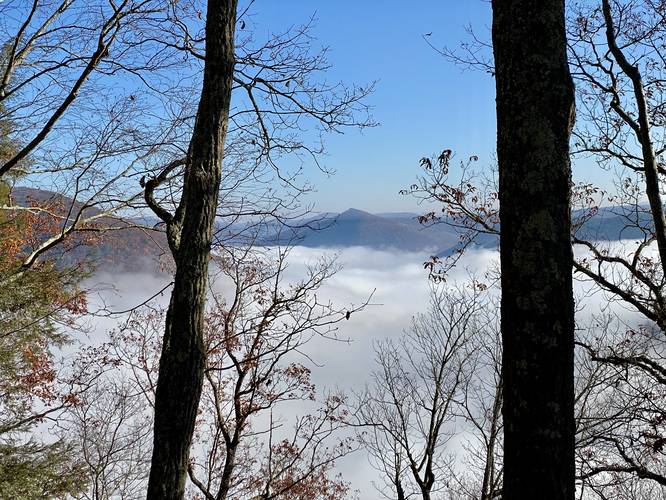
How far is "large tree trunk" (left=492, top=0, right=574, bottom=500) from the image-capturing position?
1640mm

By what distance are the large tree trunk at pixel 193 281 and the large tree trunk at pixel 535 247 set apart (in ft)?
6.56

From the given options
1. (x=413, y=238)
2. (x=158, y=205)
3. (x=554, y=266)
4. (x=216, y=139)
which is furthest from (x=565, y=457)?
(x=413, y=238)

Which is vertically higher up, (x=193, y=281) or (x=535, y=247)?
(x=193, y=281)

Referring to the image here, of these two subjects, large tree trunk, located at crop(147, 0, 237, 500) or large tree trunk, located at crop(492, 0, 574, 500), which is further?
large tree trunk, located at crop(147, 0, 237, 500)

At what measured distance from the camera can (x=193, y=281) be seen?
318 cm

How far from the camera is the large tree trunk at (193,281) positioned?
2.99 m

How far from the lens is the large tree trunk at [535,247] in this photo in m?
1.64

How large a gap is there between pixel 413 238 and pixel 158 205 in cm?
8923

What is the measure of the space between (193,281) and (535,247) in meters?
2.16

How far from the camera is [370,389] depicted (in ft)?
37.1

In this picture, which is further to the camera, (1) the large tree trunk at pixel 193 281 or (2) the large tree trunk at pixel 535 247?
(1) the large tree trunk at pixel 193 281

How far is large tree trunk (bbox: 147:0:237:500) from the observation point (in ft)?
9.80

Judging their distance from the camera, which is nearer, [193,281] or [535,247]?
[535,247]

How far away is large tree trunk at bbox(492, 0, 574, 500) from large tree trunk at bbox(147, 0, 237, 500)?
6.56 ft
